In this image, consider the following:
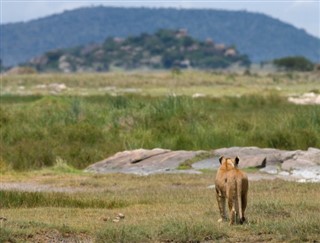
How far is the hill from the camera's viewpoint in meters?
187

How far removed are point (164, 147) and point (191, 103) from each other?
5.87 m

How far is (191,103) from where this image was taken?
3534 centimetres

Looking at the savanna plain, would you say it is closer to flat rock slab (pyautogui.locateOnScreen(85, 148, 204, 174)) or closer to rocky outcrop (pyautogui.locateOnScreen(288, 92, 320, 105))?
flat rock slab (pyautogui.locateOnScreen(85, 148, 204, 174))

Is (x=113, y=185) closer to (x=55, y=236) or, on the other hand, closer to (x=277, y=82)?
(x=55, y=236)

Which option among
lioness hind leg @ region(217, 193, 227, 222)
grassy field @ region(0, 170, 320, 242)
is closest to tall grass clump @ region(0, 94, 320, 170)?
grassy field @ region(0, 170, 320, 242)

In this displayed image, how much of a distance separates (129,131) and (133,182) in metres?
10.6

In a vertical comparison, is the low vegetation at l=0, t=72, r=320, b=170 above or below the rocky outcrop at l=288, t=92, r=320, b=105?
above

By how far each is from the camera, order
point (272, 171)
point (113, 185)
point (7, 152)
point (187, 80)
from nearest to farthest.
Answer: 1. point (113, 185)
2. point (272, 171)
3. point (7, 152)
4. point (187, 80)

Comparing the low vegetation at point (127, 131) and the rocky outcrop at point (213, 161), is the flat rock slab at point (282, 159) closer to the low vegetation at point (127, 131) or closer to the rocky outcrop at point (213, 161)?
the rocky outcrop at point (213, 161)

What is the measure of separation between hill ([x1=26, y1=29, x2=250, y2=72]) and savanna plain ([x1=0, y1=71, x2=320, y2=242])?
137 meters

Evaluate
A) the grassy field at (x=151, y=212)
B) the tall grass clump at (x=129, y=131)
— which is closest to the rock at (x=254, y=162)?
the grassy field at (x=151, y=212)

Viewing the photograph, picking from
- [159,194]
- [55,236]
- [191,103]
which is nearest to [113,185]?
[159,194]

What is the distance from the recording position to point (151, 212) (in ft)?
51.4

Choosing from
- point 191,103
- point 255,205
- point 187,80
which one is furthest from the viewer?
point 187,80
